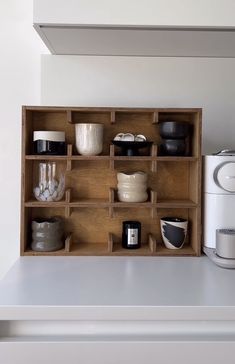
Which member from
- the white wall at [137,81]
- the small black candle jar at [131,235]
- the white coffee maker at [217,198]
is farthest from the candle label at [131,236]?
the white wall at [137,81]

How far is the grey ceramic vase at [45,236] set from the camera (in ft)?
3.91

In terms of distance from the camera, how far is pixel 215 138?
135cm

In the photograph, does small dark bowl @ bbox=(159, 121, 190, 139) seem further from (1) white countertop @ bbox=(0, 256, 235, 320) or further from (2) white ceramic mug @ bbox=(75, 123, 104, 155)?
(1) white countertop @ bbox=(0, 256, 235, 320)

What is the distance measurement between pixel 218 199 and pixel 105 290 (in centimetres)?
50

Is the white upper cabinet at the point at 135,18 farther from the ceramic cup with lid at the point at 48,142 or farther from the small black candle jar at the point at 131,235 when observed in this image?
the small black candle jar at the point at 131,235

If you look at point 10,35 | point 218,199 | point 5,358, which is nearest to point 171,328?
point 5,358

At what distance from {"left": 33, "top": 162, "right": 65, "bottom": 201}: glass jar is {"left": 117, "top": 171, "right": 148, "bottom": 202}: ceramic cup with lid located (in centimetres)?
21

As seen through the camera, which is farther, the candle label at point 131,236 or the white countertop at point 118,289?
the candle label at point 131,236

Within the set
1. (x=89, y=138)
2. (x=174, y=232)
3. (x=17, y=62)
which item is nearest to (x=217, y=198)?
(x=174, y=232)

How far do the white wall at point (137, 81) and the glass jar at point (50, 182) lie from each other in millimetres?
251

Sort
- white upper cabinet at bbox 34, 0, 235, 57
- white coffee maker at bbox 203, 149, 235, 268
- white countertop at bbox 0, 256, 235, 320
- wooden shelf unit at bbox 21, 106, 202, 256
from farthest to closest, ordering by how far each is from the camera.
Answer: wooden shelf unit at bbox 21, 106, 202, 256
white coffee maker at bbox 203, 149, 235, 268
white upper cabinet at bbox 34, 0, 235, 57
white countertop at bbox 0, 256, 235, 320

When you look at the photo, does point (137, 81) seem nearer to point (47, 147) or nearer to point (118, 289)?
point (47, 147)

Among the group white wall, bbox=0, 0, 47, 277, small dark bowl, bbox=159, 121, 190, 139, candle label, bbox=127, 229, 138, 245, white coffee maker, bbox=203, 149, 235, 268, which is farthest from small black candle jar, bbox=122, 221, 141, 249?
white wall, bbox=0, 0, 47, 277

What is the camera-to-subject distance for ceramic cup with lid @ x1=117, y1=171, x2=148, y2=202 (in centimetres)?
121
